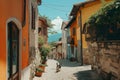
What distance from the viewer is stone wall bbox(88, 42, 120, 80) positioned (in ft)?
35.5

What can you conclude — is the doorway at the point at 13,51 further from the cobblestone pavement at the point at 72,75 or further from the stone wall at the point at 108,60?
the cobblestone pavement at the point at 72,75

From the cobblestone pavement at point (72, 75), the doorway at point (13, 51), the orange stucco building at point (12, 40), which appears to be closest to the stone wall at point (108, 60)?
the cobblestone pavement at point (72, 75)

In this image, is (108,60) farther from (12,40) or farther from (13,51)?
(12,40)

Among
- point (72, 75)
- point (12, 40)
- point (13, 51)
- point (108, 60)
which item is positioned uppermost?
point (12, 40)

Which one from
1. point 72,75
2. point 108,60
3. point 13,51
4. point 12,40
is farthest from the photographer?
point 72,75

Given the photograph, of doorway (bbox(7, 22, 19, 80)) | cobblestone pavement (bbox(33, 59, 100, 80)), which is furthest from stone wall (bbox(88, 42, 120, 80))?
doorway (bbox(7, 22, 19, 80))

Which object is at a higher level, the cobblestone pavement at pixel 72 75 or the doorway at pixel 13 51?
the doorway at pixel 13 51

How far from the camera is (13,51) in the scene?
9.21m

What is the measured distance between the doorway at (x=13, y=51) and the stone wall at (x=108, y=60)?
3.78m

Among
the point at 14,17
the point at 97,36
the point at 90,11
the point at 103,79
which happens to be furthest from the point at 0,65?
the point at 90,11

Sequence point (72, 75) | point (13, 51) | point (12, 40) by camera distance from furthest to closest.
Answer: point (72, 75)
point (13, 51)
point (12, 40)

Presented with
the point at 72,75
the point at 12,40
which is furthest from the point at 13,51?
the point at 72,75

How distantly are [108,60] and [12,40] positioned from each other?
194 inches

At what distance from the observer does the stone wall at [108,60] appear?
10818 mm
